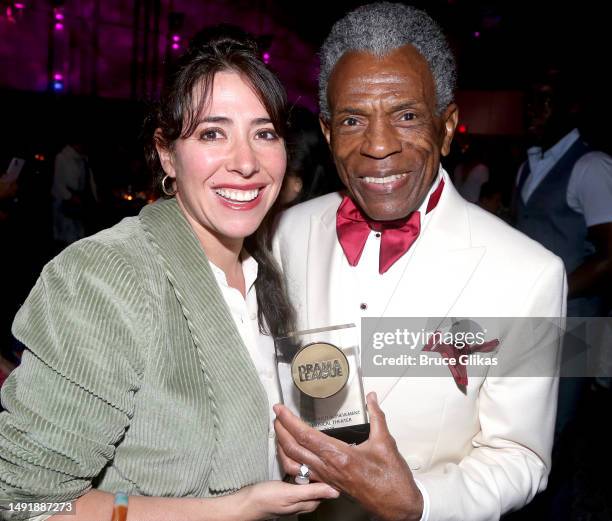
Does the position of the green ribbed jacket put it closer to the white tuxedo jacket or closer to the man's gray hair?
the white tuxedo jacket

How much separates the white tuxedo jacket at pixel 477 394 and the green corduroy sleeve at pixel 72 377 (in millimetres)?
823

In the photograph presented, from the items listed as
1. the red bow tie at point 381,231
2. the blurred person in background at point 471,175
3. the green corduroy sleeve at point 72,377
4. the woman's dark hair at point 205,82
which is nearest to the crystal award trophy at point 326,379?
the green corduroy sleeve at point 72,377

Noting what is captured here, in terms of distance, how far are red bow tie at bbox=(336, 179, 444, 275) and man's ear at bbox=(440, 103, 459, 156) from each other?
135 millimetres

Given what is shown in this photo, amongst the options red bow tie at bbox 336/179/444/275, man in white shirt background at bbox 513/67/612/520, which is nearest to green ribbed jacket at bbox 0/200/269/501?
red bow tie at bbox 336/179/444/275

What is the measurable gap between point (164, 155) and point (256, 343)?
2.37 ft

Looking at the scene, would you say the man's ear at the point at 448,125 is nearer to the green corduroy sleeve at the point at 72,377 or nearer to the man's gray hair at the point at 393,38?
the man's gray hair at the point at 393,38

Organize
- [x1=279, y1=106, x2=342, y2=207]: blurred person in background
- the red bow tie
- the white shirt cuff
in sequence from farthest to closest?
1. [x1=279, y1=106, x2=342, y2=207]: blurred person in background
2. the red bow tie
3. the white shirt cuff

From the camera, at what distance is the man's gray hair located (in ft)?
6.64

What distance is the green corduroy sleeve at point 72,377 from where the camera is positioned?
142 centimetres

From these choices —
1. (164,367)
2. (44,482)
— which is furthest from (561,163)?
(44,482)

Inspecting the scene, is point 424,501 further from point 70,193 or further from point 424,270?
point 70,193

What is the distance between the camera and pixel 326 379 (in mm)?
1633

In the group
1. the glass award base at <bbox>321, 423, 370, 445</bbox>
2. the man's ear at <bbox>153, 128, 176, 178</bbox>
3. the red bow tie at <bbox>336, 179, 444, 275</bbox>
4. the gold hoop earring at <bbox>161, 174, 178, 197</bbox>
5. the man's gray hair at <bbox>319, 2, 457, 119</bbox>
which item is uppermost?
the man's gray hair at <bbox>319, 2, 457, 119</bbox>

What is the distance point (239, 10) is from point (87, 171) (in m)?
6.57
